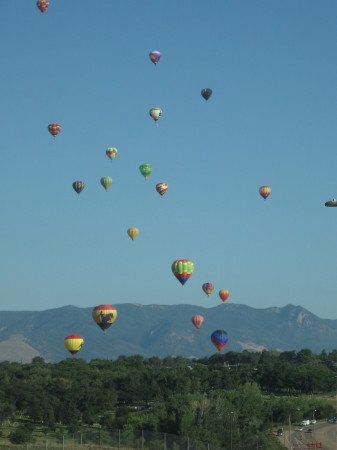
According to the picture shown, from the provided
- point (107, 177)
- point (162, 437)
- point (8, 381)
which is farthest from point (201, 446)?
point (8, 381)

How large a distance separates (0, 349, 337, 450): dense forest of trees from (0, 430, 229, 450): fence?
11.8 m

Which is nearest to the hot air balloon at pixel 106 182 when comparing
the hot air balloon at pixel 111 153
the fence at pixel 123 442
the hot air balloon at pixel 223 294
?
the hot air balloon at pixel 111 153

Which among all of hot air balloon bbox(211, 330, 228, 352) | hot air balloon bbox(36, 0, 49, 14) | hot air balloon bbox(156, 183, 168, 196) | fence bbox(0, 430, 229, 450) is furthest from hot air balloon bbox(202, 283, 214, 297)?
fence bbox(0, 430, 229, 450)

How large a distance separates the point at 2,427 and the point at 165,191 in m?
50.6

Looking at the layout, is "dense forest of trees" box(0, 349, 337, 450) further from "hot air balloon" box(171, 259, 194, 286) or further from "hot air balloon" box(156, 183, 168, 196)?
"hot air balloon" box(156, 183, 168, 196)

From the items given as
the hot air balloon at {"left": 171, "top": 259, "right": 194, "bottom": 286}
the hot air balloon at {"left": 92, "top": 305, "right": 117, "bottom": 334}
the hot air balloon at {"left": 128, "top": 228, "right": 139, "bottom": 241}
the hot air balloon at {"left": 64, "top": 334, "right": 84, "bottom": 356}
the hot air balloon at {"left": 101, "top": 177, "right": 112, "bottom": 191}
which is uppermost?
the hot air balloon at {"left": 101, "top": 177, "right": 112, "bottom": 191}

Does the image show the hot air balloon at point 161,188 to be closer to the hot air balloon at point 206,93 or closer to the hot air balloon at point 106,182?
the hot air balloon at point 106,182

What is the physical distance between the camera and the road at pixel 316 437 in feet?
320

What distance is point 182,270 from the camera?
13100 cm

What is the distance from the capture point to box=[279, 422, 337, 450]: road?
320 feet

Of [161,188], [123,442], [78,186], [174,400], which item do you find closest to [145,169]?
[161,188]

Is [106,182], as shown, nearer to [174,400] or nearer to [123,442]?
[174,400]

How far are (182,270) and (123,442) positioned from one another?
205ft

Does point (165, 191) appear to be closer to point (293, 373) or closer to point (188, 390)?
point (188, 390)
